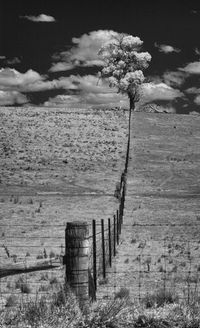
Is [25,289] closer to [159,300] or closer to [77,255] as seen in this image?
[159,300]

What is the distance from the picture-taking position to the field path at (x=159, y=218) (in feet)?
45.1

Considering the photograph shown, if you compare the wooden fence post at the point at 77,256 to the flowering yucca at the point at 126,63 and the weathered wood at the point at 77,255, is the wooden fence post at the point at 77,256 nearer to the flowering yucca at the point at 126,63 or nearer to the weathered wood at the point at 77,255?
the weathered wood at the point at 77,255

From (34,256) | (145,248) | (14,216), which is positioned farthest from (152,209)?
(34,256)

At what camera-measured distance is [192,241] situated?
1839 centimetres

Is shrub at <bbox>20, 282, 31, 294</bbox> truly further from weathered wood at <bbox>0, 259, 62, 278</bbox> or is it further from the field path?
weathered wood at <bbox>0, 259, 62, 278</bbox>

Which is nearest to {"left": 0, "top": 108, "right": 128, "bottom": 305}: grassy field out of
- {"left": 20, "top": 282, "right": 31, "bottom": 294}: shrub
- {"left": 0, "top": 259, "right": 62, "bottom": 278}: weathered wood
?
{"left": 20, "top": 282, "right": 31, "bottom": 294}: shrub

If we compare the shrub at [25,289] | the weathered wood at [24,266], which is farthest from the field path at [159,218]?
the weathered wood at [24,266]

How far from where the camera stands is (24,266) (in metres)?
7.73

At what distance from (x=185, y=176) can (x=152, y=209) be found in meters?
12.7

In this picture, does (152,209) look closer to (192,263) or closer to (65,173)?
(192,263)

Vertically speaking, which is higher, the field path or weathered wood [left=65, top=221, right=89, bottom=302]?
weathered wood [left=65, top=221, right=89, bottom=302]

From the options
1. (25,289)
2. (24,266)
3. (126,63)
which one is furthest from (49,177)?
(126,63)

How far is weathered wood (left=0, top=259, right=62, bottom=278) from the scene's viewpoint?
25.2 ft

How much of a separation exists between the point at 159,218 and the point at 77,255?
16108 millimetres
